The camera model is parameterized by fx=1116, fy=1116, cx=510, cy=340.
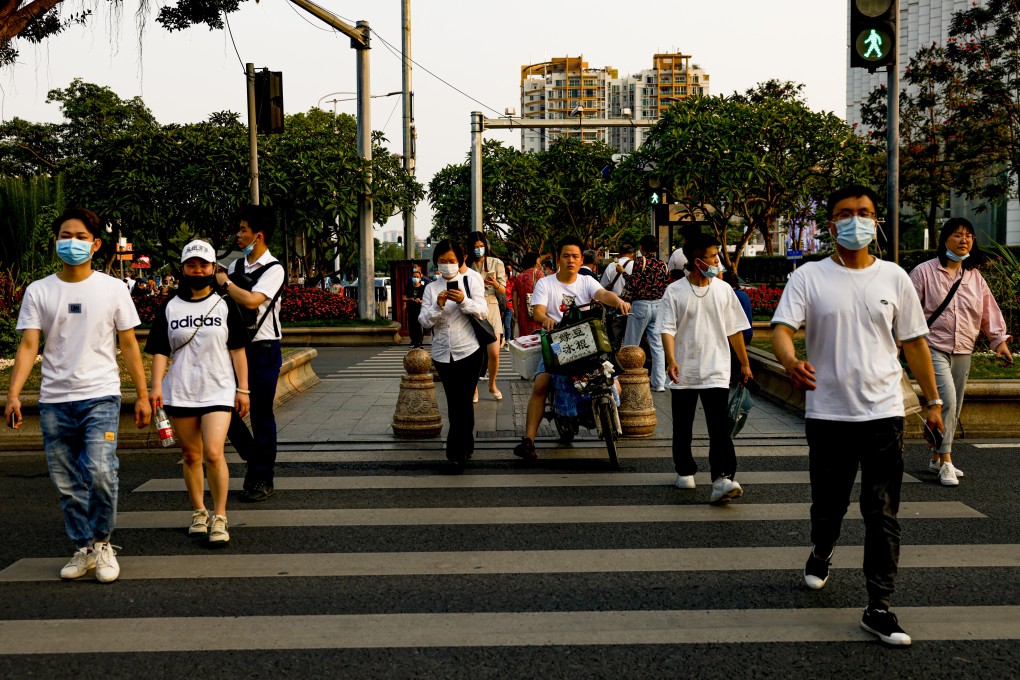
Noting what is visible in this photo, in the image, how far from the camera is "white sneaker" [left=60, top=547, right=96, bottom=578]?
5.35 metres

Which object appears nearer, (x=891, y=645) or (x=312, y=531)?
(x=891, y=645)

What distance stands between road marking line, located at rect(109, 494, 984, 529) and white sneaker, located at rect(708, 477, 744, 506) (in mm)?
56

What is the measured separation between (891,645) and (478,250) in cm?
832

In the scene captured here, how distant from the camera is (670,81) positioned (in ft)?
654

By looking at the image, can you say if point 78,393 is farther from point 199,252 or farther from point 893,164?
point 893,164

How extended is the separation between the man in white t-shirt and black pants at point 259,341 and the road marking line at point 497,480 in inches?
18.5

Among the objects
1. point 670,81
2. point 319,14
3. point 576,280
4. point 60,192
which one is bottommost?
point 576,280

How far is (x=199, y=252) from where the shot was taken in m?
5.95

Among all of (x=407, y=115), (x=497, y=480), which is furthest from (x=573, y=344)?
(x=407, y=115)

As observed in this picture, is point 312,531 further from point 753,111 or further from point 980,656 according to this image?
point 753,111

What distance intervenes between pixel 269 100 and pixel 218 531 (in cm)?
1034

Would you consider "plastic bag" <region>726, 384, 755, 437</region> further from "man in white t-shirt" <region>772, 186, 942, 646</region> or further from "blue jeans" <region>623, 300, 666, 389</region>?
"blue jeans" <region>623, 300, 666, 389</region>

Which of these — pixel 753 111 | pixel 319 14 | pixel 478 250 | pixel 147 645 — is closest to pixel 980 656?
pixel 147 645

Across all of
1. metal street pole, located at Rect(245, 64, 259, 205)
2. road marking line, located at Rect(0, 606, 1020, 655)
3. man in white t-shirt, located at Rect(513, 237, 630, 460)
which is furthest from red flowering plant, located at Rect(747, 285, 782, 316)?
road marking line, located at Rect(0, 606, 1020, 655)
